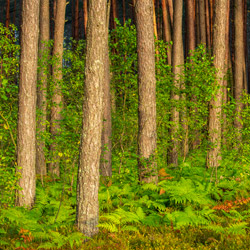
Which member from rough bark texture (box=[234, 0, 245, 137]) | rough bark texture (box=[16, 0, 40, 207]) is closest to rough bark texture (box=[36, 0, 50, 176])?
rough bark texture (box=[16, 0, 40, 207])

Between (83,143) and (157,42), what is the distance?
17.7 feet

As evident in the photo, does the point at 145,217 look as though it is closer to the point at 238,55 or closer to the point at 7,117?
the point at 7,117

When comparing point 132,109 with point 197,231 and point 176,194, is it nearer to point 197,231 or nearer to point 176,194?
point 176,194

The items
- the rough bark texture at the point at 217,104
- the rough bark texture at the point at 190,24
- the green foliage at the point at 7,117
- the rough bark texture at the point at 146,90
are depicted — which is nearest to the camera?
the green foliage at the point at 7,117

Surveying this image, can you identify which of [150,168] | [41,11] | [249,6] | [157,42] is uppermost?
[249,6]

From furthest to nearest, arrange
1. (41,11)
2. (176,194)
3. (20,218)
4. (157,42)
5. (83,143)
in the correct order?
(41,11) < (157,42) < (176,194) < (20,218) < (83,143)

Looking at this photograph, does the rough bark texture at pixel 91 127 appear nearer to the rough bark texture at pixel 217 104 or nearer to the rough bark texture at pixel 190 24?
the rough bark texture at pixel 217 104

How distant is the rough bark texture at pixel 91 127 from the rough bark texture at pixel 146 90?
114 inches

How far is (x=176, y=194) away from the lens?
6812 mm

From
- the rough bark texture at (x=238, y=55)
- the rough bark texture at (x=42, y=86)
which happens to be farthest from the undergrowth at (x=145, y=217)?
the rough bark texture at (x=238, y=55)

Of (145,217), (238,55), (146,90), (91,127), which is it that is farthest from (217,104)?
(238,55)

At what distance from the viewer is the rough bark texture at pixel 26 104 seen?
7164 mm

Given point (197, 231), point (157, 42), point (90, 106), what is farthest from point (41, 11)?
point (197, 231)

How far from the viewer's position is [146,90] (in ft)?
26.6
